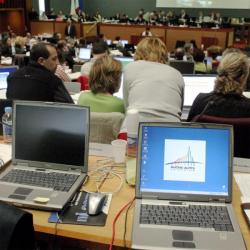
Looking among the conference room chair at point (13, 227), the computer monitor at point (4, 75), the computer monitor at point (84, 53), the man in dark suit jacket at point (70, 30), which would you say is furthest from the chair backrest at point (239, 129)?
the man in dark suit jacket at point (70, 30)

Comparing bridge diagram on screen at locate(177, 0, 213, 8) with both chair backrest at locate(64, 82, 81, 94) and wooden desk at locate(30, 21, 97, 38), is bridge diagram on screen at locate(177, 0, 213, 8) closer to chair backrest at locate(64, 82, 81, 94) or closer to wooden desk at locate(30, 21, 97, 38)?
wooden desk at locate(30, 21, 97, 38)

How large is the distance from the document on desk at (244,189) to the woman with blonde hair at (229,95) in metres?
0.59

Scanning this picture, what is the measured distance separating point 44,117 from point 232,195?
0.87 m

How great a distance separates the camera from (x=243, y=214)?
1476mm

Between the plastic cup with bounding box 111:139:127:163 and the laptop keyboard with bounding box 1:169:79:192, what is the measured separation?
0.30m

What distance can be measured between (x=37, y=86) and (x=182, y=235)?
2102mm

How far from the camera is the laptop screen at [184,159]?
1540 mm

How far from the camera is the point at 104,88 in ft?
8.59

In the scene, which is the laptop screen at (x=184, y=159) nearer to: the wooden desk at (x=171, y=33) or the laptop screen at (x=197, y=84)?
the laptop screen at (x=197, y=84)

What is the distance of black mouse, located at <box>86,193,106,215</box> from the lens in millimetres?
1458

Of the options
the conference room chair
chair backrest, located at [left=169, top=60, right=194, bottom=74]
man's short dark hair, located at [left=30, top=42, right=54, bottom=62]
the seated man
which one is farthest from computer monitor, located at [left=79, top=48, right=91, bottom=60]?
the conference room chair

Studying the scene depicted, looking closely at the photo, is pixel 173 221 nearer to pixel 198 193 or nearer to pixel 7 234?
pixel 198 193

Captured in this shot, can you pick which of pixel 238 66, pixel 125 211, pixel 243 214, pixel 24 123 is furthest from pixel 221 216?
pixel 238 66

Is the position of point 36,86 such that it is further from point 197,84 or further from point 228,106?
point 228,106
